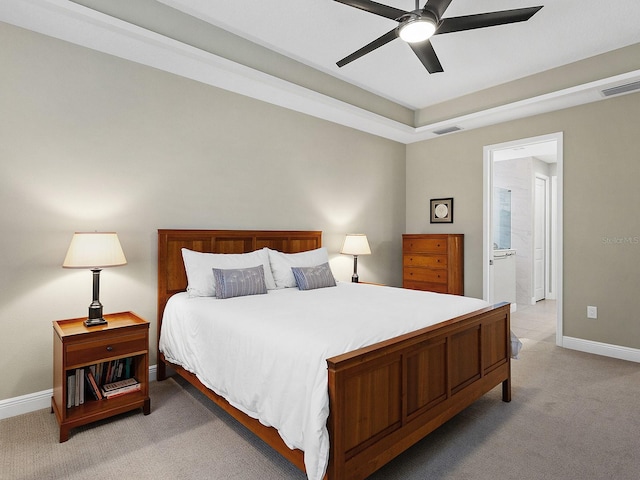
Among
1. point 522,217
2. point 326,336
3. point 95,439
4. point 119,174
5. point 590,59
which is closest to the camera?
point 326,336

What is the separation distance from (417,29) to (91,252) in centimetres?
255

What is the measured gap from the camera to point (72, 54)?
275 centimetres

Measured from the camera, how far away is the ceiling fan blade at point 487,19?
2.22m

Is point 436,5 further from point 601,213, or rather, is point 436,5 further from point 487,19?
point 601,213

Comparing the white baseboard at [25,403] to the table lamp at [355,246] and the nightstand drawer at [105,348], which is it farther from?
the table lamp at [355,246]

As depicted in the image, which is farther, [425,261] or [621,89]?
[425,261]

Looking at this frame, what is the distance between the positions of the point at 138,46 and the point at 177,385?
2668mm

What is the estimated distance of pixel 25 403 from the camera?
2.55 metres

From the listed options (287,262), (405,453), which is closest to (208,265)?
(287,262)

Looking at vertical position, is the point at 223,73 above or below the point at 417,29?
above

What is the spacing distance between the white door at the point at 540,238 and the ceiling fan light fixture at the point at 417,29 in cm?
543

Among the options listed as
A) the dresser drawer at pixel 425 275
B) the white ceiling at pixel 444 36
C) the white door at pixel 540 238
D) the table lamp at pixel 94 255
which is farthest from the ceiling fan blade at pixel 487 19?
the white door at pixel 540 238

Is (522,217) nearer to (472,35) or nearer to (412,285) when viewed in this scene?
(412,285)

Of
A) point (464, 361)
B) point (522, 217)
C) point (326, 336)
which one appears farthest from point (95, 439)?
point (522, 217)
